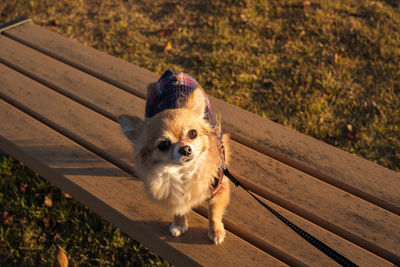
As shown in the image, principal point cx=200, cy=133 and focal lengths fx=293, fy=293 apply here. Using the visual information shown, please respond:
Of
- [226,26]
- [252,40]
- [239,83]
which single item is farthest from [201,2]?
[239,83]

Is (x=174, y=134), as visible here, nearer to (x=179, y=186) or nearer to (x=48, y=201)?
(x=179, y=186)

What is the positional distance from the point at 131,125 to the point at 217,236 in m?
0.87

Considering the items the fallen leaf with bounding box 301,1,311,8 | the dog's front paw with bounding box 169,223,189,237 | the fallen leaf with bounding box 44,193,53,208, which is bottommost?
the fallen leaf with bounding box 44,193,53,208

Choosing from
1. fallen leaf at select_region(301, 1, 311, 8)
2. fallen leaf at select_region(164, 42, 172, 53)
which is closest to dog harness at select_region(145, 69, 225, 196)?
fallen leaf at select_region(164, 42, 172, 53)

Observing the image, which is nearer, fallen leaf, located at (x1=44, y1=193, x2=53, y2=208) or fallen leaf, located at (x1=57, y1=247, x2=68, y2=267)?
fallen leaf, located at (x1=57, y1=247, x2=68, y2=267)

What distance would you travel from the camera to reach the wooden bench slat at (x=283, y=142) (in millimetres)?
2012

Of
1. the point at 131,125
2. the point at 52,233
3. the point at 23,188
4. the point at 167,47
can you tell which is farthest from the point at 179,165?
the point at 167,47

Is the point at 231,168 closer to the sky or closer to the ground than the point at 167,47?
closer to the ground

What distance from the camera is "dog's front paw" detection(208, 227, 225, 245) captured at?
180 centimetres

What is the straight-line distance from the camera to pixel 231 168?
84.7 inches

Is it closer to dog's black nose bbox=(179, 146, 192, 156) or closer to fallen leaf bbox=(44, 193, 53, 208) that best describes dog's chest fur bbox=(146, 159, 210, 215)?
dog's black nose bbox=(179, 146, 192, 156)

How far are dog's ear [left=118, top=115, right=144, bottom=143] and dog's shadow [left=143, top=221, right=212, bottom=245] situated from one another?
0.58m

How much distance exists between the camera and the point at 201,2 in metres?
4.70

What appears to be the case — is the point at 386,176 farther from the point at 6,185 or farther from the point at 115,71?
the point at 6,185
